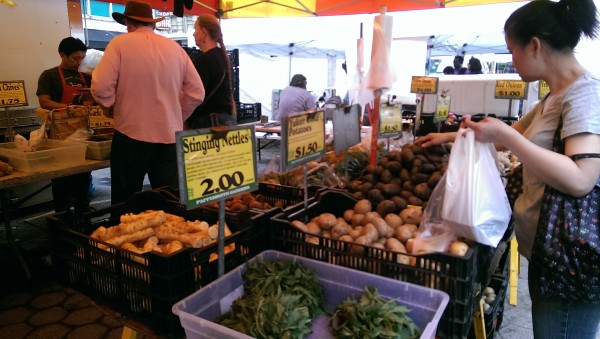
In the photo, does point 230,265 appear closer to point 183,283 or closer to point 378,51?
point 183,283

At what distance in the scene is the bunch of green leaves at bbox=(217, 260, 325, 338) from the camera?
43.6 inches

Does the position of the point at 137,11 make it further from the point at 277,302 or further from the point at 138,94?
the point at 277,302

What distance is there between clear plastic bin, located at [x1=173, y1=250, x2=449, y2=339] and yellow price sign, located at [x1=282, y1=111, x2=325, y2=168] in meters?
0.40

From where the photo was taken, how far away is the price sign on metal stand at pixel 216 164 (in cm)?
119

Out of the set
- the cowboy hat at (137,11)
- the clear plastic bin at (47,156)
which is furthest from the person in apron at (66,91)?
the cowboy hat at (137,11)

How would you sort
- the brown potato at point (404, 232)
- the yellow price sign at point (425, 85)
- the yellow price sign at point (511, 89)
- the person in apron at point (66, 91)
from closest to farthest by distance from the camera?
the brown potato at point (404, 232) → the yellow price sign at point (425, 85) → the yellow price sign at point (511, 89) → the person in apron at point (66, 91)

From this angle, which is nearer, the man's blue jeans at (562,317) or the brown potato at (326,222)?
the man's blue jeans at (562,317)

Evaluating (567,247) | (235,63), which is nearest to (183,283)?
(567,247)

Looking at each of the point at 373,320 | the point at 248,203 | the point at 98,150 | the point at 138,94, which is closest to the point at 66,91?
the point at 98,150

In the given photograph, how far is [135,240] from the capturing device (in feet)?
5.30

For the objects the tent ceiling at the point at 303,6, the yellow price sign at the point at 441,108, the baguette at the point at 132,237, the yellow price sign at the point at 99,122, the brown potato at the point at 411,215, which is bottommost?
the baguette at the point at 132,237

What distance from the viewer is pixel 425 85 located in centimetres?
362

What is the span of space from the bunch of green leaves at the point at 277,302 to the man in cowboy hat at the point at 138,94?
5.50 feet

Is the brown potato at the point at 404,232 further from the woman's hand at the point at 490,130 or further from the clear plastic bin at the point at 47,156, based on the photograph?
the clear plastic bin at the point at 47,156
